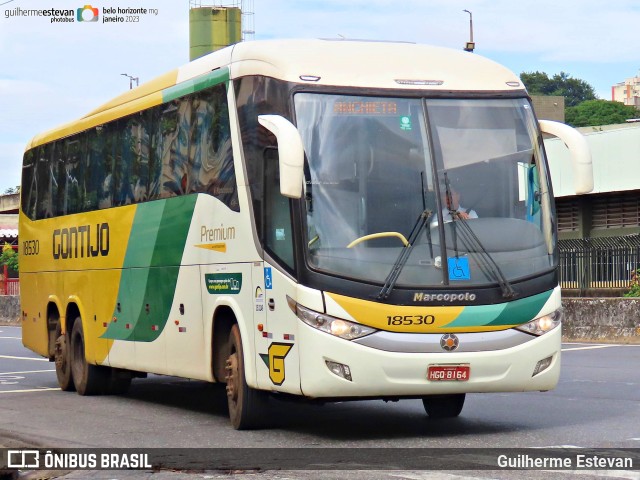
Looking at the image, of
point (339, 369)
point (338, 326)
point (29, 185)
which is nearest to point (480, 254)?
point (338, 326)

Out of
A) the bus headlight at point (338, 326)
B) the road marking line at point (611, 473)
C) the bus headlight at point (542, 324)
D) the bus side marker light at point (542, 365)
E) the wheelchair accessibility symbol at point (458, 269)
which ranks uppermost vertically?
the wheelchair accessibility symbol at point (458, 269)

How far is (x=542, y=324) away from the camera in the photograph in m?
11.9

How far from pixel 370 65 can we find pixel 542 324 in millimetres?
2805

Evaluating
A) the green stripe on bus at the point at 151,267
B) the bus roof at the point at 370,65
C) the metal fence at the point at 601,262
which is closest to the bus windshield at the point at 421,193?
the bus roof at the point at 370,65

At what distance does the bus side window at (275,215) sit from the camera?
11.7 meters

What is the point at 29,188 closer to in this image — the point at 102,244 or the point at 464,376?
the point at 102,244

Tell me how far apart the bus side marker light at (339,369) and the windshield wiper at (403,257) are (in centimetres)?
65

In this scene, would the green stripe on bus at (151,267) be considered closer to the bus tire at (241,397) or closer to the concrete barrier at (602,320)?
the bus tire at (241,397)

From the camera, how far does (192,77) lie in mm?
14422

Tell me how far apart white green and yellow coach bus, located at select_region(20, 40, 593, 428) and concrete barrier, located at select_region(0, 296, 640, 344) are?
15.1m

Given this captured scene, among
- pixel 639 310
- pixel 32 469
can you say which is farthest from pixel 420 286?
pixel 639 310

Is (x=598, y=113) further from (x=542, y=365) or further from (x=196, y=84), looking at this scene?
(x=542, y=365)

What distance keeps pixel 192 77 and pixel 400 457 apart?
221 inches

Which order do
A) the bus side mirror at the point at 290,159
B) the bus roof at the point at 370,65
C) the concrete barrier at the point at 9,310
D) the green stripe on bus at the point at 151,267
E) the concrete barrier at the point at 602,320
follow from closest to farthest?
the bus side mirror at the point at 290,159 < the bus roof at the point at 370,65 < the green stripe on bus at the point at 151,267 < the concrete barrier at the point at 602,320 < the concrete barrier at the point at 9,310
